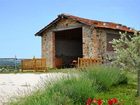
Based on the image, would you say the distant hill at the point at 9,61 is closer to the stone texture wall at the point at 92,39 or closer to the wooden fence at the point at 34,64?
the wooden fence at the point at 34,64

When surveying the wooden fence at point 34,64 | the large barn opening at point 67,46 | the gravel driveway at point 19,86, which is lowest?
the gravel driveway at point 19,86

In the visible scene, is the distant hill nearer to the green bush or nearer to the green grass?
the green grass

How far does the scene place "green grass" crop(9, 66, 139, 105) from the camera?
8038mm

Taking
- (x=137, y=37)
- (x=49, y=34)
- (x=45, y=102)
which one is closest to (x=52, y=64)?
(x=49, y=34)

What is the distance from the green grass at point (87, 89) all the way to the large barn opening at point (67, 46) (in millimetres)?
18248

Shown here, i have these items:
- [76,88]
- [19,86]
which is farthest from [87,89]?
[19,86]

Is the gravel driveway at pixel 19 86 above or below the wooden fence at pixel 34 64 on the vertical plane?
below

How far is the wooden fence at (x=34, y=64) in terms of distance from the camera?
29.0 meters

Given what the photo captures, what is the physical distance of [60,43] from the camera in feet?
114

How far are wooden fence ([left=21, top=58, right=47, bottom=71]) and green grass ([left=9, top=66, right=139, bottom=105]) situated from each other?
1389 centimetres

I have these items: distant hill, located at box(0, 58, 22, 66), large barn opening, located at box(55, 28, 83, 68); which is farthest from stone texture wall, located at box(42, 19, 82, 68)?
distant hill, located at box(0, 58, 22, 66)

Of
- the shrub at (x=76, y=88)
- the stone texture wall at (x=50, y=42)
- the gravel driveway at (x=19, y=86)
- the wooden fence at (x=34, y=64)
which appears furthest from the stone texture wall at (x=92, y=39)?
the shrub at (x=76, y=88)

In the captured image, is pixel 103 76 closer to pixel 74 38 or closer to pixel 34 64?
pixel 34 64

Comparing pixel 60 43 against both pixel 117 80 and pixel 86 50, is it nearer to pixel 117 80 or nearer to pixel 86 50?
pixel 86 50
